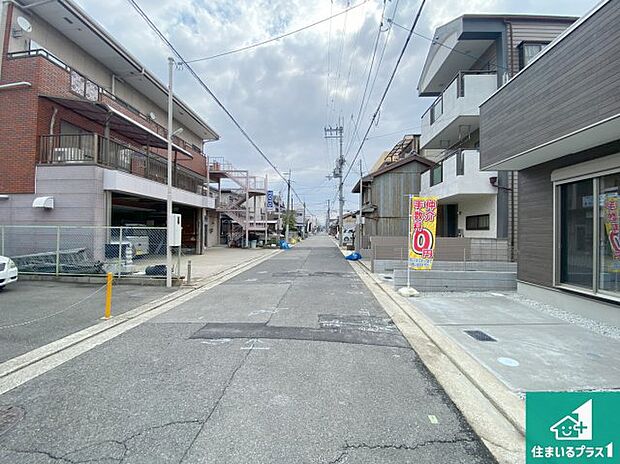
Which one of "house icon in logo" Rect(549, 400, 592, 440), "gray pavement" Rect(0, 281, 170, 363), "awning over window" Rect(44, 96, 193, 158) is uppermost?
"awning over window" Rect(44, 96, 193, 158)

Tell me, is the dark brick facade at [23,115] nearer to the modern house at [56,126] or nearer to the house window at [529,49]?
the modern house at [56,126]

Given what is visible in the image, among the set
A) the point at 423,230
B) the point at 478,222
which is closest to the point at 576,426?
the point at 423,230

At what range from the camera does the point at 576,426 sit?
1571 millimetres

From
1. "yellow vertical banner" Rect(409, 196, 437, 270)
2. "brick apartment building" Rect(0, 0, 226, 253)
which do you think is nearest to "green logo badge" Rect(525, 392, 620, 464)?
"yellow vertical banner" Rect(409, 196, 437, 270)

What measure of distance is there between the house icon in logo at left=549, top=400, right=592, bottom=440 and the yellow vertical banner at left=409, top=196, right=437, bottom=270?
8035 millimetres

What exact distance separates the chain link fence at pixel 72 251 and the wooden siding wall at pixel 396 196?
44.3 feet

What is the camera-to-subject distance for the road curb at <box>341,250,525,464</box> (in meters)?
2.71

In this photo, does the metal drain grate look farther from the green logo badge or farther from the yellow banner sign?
the green logo badge

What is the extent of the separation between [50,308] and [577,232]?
1094cm

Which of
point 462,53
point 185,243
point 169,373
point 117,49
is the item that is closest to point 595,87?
point 169,373

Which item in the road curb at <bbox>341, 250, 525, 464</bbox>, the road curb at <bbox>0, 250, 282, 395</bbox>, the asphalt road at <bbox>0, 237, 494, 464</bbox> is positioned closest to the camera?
the asphalt road at <bbox>0, 237, 494, 464</bbox>

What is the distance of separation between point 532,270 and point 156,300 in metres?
8.98

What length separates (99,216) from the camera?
12.6 m

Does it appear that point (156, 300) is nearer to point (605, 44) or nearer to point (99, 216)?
point (99, 216)
